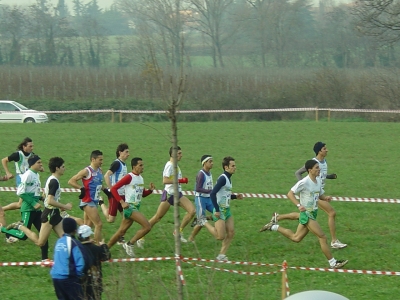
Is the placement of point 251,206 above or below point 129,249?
below

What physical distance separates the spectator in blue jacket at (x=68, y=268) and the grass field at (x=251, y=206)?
365mm

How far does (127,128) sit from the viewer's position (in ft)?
116

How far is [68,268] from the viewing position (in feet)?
29.5

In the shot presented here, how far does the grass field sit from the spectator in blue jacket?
365 mm

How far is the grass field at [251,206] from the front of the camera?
37.0 feet

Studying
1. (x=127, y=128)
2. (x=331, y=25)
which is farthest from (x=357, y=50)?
Answer: (x=127, y=128)

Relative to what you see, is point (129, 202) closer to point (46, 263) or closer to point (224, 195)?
point (224, 195)

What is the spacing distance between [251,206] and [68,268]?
956cm

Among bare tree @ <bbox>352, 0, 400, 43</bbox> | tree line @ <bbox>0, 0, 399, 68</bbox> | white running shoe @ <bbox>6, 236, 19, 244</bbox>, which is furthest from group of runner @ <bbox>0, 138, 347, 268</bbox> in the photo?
tree line @ <bbox>0, 0, 399, 68</bbox>

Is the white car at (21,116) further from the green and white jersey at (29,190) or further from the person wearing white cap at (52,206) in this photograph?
the person wearing white cap at (52,206)

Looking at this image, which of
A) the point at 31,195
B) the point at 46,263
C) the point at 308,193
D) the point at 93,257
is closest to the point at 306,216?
the point at 308,193

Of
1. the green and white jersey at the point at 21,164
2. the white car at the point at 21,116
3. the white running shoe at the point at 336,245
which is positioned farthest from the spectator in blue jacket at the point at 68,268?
the white car at the point at 21,116

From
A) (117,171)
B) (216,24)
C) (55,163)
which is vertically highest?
(216,24)

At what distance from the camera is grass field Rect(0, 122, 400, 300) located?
11.3 m
